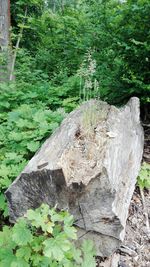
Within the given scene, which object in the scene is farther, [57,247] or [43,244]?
[43,244]

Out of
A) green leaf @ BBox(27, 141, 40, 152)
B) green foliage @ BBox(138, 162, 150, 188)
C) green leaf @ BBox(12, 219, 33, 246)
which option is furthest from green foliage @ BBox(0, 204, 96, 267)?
green foliage @ BBox(138, 162, 150, 188)

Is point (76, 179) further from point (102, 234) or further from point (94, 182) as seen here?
point (102, 234)

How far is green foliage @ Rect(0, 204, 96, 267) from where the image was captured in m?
1.63

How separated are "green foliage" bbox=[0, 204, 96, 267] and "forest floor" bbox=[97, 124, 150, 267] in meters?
0.46

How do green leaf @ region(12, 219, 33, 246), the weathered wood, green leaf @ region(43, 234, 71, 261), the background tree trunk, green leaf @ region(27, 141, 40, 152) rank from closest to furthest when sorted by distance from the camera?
green leaf @ region(43, 234, 71, 261), green leaf @ region(12, 219, 33, 246), the weathered wood, green leaf @ region(27, 141, 40, 152), the background tree trunk

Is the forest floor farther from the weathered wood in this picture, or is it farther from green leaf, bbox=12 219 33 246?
green leaf, bbox=12 219 33 246

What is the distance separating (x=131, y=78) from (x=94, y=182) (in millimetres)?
2000

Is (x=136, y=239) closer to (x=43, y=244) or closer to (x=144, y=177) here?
(x=144, y=177)

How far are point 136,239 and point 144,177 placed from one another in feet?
2.18

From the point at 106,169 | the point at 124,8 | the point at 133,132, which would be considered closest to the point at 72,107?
the point at 133,132

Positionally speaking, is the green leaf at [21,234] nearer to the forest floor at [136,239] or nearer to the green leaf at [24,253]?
the green leaf at [24,253]

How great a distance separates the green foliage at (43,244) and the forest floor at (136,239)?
0.46 meters

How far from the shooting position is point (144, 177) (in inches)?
112

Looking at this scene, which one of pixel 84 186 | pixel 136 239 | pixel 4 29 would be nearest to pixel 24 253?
pixel 84 186
